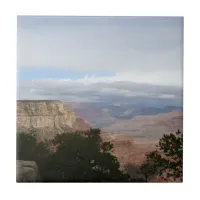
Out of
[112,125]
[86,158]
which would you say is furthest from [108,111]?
[86,158]

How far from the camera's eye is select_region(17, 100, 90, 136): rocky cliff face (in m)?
3.62

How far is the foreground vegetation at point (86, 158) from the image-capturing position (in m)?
3.61

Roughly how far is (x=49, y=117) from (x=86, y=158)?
42 cm

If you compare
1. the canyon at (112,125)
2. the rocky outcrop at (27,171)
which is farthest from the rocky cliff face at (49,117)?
the rocky outcrop at (27,171)

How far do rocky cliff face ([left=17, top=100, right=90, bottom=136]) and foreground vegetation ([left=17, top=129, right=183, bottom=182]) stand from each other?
61mm

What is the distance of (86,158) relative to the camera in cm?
363

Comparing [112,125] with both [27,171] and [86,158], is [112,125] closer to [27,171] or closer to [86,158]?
[86,158]

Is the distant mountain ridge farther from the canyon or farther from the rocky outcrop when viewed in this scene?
the rocky outcrop

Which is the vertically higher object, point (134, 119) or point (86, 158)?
point (134, 119)

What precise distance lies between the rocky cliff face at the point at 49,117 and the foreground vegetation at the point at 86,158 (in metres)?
0.06

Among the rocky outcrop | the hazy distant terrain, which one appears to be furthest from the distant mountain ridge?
the rocky outcrop
